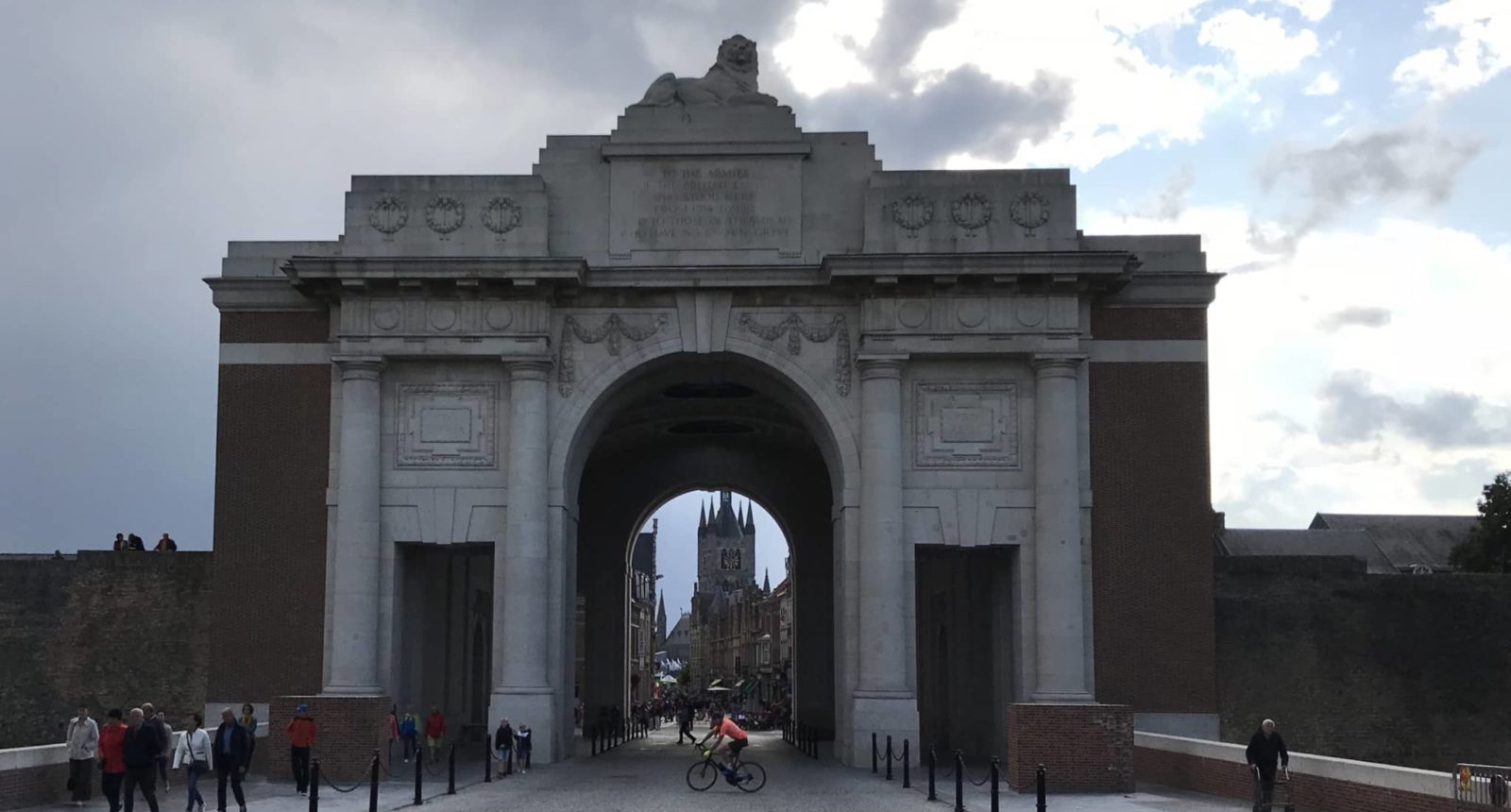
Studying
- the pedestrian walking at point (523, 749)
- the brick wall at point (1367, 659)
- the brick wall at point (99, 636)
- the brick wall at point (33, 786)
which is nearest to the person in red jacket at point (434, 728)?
the pedestrian walking at point (523, 749)

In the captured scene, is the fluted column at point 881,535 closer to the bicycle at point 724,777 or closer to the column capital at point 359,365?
the bicycle at point 724,777

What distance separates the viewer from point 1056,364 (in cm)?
3694

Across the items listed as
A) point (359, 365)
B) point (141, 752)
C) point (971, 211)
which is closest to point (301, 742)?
point (141, 752)

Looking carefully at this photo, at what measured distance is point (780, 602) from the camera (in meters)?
151

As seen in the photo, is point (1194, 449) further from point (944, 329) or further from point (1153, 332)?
point (944, 329)

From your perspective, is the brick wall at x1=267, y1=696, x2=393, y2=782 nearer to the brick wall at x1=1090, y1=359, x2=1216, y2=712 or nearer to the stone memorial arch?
the stone memorial arch

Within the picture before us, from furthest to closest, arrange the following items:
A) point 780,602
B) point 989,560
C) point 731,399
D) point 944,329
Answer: point 780,602
point 731,399
point 989,560
point 944,329

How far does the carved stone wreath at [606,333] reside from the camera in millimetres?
37938

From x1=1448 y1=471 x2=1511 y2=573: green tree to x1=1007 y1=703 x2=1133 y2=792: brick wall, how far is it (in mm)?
46364

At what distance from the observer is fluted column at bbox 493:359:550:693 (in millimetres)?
36625

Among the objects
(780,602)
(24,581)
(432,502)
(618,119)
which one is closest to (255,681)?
(432,502)

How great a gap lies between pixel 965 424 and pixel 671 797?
1297 cm

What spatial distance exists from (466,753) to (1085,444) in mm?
17683

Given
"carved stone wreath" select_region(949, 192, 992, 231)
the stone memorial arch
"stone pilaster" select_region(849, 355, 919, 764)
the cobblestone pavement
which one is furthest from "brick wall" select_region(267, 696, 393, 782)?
"carved stone wreath" select_region(949, 192, 992, 231)
